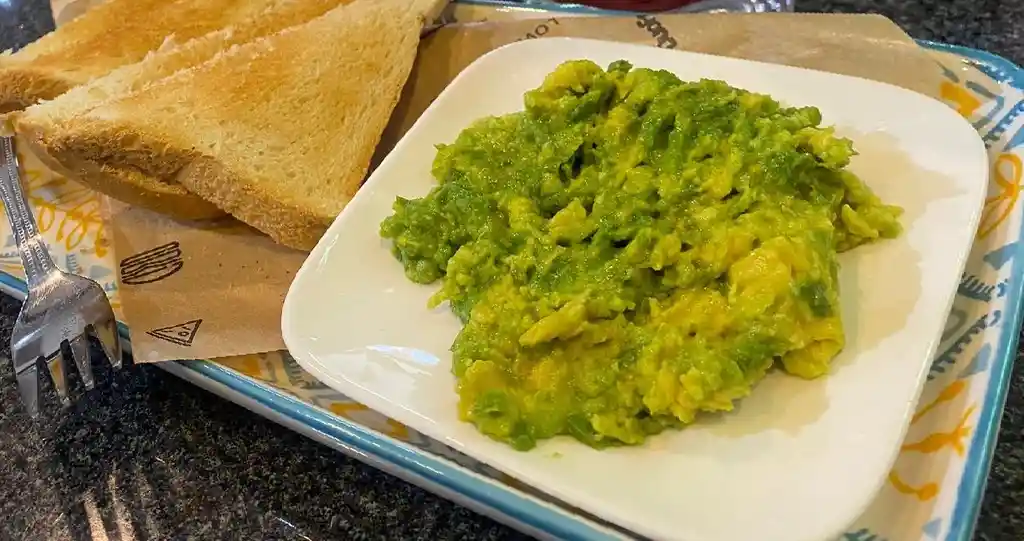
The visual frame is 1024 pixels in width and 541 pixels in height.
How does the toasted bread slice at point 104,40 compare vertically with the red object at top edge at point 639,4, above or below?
below

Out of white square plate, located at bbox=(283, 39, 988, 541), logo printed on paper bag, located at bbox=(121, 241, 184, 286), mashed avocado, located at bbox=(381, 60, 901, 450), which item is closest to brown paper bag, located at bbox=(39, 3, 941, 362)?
logo printed on paper bag, located at bbox=(121, 241, 184, 286)

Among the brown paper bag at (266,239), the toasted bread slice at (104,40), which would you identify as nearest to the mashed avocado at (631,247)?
the brown paper bag at (266,239)

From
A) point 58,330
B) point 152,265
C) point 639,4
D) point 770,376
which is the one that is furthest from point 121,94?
point 770,376

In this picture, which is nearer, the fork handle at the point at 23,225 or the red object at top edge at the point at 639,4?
the fork handle at the point at 23,225

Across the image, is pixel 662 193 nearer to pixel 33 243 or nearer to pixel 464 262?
pixel 464 262

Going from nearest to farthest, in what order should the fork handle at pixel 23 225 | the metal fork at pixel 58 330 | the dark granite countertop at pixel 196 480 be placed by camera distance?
1. the dark granite countertop at pixel 196 480
2. the metal fork at pixel 58 330
3. the fork handle at pixel 23 225

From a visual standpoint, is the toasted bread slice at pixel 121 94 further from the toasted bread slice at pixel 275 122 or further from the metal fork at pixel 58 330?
the metal fork at pixel 58 330

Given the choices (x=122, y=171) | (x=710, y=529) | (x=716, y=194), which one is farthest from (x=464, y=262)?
(x=122, y=171)
